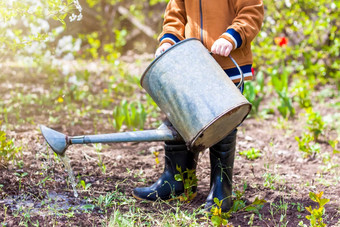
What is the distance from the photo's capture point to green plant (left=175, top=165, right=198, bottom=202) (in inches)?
81.1

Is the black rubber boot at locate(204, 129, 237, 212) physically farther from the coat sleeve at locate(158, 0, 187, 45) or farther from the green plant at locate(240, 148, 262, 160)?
the green plant at locate(240, 148, 262, 160)

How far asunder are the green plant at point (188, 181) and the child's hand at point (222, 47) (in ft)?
2.01

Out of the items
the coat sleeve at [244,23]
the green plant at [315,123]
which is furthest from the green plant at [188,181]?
the green plant at [315,123]

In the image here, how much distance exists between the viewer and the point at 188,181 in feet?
6.76

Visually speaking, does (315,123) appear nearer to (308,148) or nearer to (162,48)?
(308,148)

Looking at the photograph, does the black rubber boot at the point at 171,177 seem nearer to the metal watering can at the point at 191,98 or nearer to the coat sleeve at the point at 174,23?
the metal watering can at the point at 191,98

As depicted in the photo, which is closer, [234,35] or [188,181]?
[234,35]

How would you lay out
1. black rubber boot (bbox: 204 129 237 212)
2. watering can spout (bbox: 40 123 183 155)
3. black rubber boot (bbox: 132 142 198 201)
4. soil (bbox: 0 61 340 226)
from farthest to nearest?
black rubber boot (bbox: 132 142 198 201) < black rubber boot (bbox: 204 129 237 212) < soil (bbox: 0 61 340 226) < watering can spout (bbox: 40 123 183 155)

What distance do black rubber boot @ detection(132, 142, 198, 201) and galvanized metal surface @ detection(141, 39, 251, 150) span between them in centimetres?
34

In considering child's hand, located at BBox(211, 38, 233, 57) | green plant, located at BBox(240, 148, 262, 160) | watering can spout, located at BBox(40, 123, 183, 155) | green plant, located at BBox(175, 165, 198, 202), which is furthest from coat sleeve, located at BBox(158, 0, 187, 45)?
green plant, located at BBox(240, 148, 262, 160)

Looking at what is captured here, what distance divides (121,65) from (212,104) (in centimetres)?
361

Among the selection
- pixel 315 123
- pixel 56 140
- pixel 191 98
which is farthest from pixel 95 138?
pixel 315 123

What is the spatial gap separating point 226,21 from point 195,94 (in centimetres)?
47

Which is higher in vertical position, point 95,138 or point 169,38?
point 169,38
